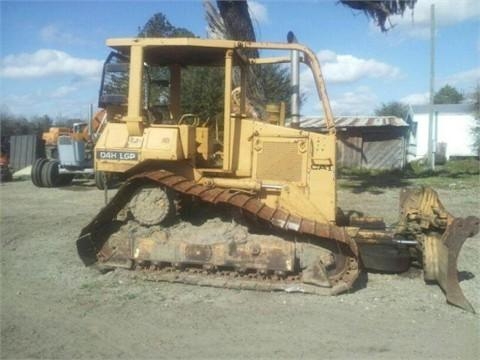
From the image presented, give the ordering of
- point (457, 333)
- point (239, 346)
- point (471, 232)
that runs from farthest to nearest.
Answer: point (471, 232), point (457, 333), point (239, 346)

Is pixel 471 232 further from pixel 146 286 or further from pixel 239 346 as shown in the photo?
pixel 146 286

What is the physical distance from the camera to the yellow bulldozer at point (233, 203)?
6.16 m

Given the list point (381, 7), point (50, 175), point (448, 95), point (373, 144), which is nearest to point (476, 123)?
point (373, 144)

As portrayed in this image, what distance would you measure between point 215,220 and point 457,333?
9.60 ft

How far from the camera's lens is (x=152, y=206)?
6492mm

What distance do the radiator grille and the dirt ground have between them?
4.82ft

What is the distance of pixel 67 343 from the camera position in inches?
183

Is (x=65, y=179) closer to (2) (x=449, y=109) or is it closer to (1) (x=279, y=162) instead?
(1) (x=279, y=162)

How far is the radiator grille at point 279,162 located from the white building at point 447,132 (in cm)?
3526

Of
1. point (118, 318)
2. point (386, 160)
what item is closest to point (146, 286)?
point (118, 318)

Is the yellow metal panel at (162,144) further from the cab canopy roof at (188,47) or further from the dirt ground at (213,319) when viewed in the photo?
the dirt ground at (213,319)

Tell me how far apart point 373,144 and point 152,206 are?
2396cm

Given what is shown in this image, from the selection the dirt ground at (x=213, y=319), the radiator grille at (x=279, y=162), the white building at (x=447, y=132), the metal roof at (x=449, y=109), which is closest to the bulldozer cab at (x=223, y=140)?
the radiator grille at (x=279, y=162)

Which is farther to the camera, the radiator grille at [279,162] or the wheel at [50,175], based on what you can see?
the wheel at [50,175]
